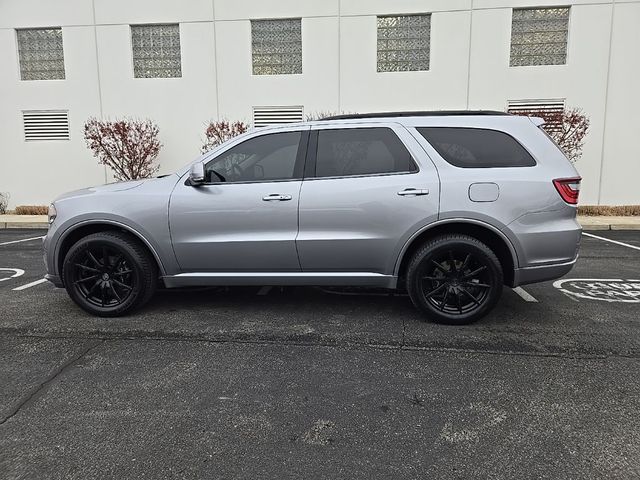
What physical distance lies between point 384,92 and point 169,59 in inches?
243

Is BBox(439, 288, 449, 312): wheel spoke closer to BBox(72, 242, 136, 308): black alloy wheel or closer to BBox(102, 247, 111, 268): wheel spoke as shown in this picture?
BBox(72, 242, 136, 308): black alloy wheel

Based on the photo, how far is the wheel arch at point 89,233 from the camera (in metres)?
4.61

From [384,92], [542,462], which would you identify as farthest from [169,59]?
[542,462]

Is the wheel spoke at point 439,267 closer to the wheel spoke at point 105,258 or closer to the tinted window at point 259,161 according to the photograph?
the tinted window at point 259,161

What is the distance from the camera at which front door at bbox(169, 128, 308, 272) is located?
14.6 ft

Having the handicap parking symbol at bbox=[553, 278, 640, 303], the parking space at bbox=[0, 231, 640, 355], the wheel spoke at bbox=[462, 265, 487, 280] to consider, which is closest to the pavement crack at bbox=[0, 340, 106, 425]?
the parking space at bbox=[0, 231, 640, 355]

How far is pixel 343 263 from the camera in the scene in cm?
450

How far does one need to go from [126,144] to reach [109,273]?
9794mm

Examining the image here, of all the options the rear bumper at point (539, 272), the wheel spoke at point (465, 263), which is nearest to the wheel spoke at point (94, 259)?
the wheel spoke at point (465, 263)

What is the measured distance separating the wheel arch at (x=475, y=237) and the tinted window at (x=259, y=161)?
1276 millimetres

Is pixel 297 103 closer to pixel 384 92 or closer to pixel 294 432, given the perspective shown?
pixel 384 92

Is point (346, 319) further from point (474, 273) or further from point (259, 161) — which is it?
point (259, 161)

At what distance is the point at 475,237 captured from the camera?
4461 millimetres

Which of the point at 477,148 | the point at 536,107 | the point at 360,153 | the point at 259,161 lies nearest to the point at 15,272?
the point at 259,161
